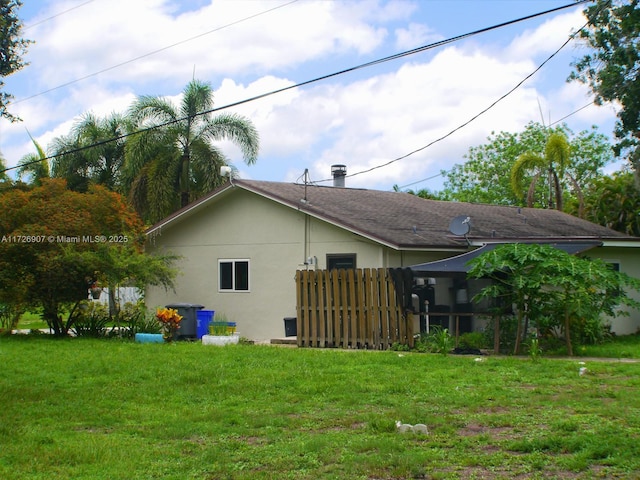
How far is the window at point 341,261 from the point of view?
69.1ft

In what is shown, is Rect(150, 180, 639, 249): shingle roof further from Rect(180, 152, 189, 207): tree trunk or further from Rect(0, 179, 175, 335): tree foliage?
Rect(180, 152, 189, 207): tree trunk

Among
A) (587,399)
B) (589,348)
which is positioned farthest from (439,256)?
(587,399)

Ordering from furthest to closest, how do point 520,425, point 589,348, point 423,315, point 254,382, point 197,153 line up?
1. point 197,153
2. point 423,315
3. point 589,348
4. point 254,382
5. point 520,425

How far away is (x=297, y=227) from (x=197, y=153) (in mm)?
12176

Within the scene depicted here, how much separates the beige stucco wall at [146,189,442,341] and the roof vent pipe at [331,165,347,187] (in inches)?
234

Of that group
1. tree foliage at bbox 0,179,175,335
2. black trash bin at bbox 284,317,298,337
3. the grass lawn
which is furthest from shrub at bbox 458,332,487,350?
tree foliage at bbox 0,179,175,335

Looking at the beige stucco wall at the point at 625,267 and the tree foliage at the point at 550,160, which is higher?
the tree foliage at the point at 550,160

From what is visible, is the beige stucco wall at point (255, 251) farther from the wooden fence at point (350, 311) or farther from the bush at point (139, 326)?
the bush at point (139, 326)

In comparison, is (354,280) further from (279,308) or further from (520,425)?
(520,425)

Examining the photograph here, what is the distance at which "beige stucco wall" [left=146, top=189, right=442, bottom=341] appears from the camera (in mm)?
21484

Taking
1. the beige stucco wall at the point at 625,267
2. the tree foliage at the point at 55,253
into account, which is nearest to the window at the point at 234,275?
the tree foliage at the point at 55,253

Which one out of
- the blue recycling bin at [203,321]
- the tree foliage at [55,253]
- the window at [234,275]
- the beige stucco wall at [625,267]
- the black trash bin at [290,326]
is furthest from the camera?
the window at [234,275]

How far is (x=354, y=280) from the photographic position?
19094 millimetres

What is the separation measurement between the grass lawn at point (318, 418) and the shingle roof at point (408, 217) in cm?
523
